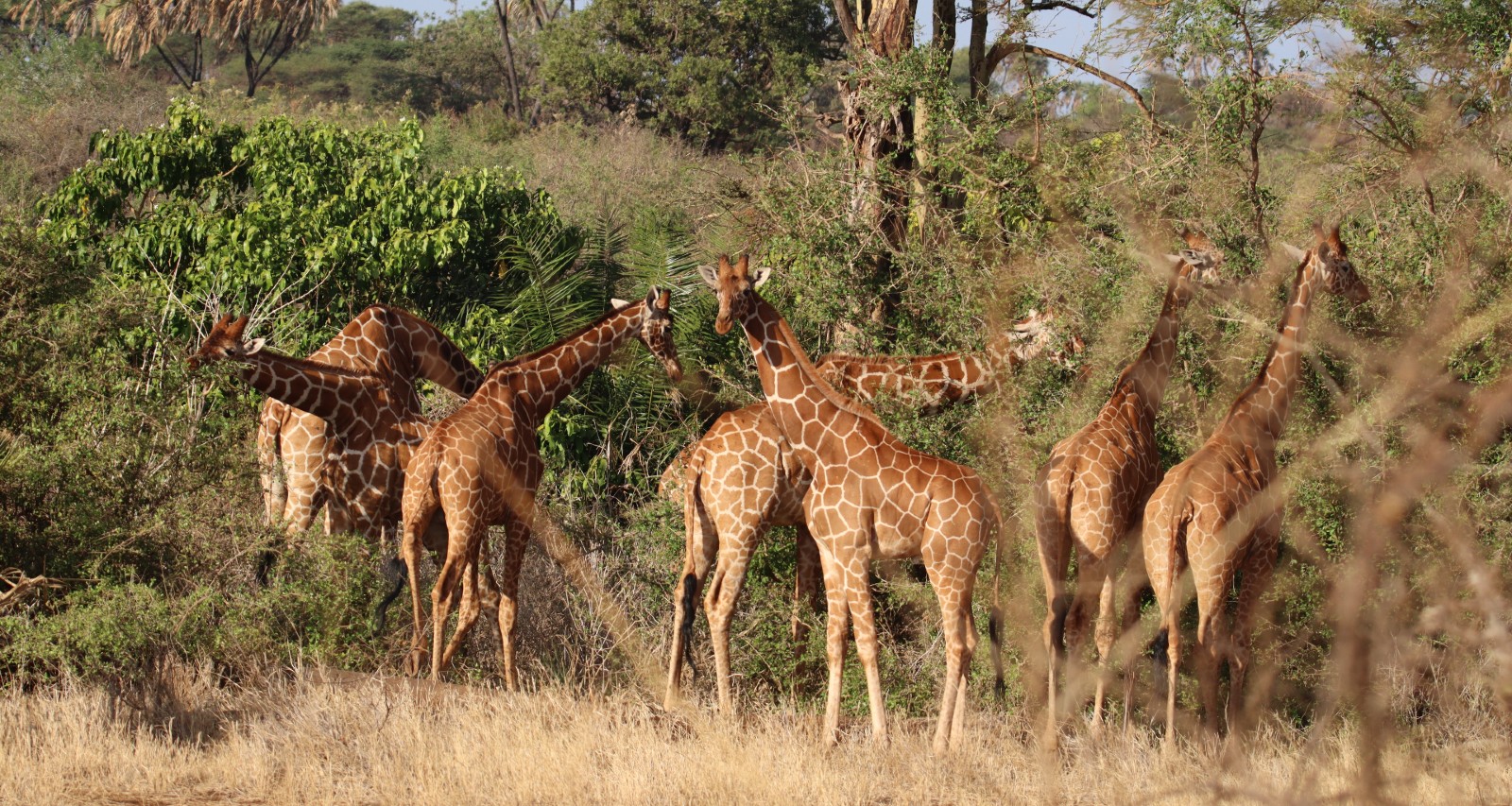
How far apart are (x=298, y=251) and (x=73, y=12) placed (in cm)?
2458

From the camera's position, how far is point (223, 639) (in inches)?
298

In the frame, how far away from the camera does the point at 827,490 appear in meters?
6.84

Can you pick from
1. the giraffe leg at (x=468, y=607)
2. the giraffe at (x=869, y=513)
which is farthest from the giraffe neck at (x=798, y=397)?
the giraffe leg at (x=468, y=607)

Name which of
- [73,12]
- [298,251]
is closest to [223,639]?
[298,251]

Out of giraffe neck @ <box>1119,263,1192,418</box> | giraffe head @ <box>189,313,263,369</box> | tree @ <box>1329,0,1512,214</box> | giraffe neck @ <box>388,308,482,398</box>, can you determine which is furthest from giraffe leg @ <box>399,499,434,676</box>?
tree @ <box>1329,0,1512,214</box>

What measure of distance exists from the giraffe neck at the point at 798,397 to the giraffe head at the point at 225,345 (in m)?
2.62

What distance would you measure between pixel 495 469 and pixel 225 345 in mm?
1516

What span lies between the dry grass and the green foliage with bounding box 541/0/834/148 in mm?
20953

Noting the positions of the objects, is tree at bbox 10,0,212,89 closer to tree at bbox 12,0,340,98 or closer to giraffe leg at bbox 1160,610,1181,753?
tree at bbox 12,0,340,98

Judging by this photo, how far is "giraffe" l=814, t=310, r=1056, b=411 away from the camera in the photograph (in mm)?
8859

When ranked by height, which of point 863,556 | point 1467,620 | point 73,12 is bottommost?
point 1467,620

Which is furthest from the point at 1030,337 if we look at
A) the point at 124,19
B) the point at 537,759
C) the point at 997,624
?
the point at 124,19

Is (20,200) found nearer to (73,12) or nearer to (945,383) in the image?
(945,383)

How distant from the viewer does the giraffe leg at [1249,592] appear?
23.4 ft
